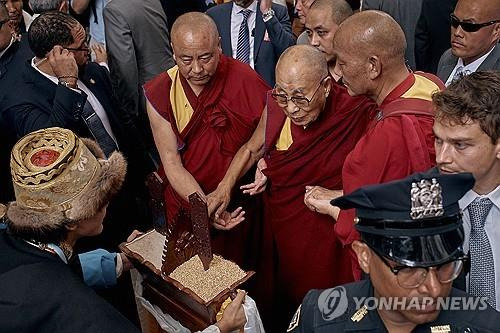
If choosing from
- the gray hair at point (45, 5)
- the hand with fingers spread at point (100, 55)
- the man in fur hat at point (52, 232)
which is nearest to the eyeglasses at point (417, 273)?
the man in fur hat at point (52, 232)

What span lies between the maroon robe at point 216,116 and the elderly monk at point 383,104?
0.65 metres

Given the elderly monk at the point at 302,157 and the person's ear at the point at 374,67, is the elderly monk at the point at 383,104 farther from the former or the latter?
the elderly monk at the point at 302,157

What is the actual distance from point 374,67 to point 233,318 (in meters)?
1.08

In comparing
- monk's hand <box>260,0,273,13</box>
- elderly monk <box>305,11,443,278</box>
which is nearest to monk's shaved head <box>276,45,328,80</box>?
elderly monk <box>305,11,443,278</box>

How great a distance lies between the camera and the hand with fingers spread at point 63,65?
2.97 meters

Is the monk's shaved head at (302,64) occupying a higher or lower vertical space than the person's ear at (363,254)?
lower

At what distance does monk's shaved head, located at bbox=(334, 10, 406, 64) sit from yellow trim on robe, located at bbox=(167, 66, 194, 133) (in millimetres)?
918

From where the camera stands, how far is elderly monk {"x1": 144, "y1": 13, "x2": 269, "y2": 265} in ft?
9.55

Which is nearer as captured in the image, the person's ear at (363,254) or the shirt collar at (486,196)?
the person's ear at (363,254)

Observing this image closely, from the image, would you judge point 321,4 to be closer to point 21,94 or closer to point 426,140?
point 426,140

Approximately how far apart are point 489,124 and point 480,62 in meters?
1.58

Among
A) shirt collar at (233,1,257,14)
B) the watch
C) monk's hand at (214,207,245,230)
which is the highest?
the watch

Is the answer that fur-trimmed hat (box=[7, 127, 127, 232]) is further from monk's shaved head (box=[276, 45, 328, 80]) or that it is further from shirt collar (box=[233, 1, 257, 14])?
shirt collar (box=[233, 1, 257, 14])

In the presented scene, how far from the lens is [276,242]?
2963 mm
